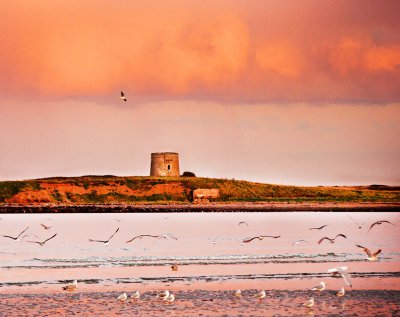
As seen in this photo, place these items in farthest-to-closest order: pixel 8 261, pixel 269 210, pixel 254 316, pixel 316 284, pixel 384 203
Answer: pixel 384 203, pixel 269 210, pixel 8 261, pixel 316 284, pixel 254 316

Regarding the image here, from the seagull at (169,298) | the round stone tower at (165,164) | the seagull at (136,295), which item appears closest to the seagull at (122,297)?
the seagull at (136,295)

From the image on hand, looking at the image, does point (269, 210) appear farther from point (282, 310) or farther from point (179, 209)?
point (282, 310)

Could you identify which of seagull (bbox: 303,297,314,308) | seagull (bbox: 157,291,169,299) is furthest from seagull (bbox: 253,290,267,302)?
seagull (bbox: 157,291,169,299)

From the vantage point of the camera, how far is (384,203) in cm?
13762

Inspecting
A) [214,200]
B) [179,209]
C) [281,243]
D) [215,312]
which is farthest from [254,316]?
[214,200]

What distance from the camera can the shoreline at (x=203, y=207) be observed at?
124 meters

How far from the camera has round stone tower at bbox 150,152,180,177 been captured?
143000 mm

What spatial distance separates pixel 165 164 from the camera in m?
145

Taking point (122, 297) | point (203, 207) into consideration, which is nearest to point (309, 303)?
point (122, 297)

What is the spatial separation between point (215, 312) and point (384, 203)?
119425 millimetres

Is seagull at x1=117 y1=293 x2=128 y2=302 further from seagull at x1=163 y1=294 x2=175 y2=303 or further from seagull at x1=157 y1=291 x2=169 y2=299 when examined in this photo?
seagull at x1=163 y1=294 x2=175 y2=303

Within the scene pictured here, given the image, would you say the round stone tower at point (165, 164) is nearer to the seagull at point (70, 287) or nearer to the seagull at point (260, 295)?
the seagull at point (70, 287)

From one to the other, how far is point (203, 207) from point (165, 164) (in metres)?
22.1

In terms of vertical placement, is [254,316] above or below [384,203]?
below
